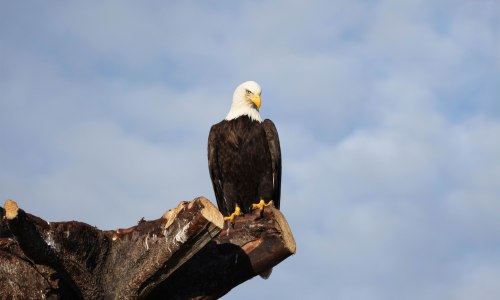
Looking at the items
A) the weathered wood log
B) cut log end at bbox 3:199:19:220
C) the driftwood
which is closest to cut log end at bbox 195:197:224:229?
the driftwood

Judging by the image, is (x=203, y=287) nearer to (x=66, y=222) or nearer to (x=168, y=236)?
(x=168, y=236)

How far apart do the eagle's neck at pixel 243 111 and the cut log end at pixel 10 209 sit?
484cm

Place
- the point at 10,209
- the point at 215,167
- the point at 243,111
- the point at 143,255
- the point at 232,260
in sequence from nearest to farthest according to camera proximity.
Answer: the point at 10,209
the point at 143,255
the point at 232,260
the point at 215,167
the point at 243,111

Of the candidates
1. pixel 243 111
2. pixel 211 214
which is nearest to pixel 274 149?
pixel 243 111

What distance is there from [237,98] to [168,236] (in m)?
4.59

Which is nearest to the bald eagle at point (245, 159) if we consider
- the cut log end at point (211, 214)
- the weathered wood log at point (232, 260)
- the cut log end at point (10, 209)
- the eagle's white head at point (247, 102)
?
the eagle's white head at point (247, 102)

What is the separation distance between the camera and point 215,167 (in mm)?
9648

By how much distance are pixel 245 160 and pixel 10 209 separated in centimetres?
461

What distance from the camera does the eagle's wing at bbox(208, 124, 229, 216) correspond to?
9625 millimetres

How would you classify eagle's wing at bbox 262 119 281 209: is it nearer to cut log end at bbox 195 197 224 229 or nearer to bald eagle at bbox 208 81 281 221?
bald eagle at bbox 208 81 281 221

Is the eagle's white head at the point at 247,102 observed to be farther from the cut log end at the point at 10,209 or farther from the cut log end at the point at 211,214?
the cut log end at the point at 10,209

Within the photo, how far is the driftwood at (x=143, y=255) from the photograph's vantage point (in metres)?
5.49

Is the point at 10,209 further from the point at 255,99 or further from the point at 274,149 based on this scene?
the point at 255,99

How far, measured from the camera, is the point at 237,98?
1002 centimetres
